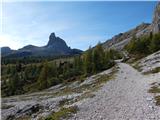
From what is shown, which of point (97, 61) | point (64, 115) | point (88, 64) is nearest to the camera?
point (64, 115)

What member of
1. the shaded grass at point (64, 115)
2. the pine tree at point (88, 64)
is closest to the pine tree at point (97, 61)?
the pine tree at point (88, 64)

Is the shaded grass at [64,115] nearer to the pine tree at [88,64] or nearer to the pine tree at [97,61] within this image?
the pine tree at [97,61]

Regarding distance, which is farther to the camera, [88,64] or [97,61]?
[88,64]

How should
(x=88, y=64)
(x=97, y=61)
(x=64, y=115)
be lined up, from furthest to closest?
(x=88, y=64), (x=97, y=61), (x=64, y=115)

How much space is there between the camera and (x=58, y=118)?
25906 mm

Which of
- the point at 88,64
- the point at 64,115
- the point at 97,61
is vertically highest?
the point at 97,61

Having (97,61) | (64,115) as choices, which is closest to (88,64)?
(97,61)

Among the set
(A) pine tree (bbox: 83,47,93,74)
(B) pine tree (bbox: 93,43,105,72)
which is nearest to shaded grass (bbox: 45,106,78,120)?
(B) pine tree (bbox: 93,43,105,72)

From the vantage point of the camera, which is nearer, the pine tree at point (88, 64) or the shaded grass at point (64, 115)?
the shaded grass at point (64, 115)

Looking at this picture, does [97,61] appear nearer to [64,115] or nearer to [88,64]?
[88,64]

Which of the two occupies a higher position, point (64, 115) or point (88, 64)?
point (88, 64)

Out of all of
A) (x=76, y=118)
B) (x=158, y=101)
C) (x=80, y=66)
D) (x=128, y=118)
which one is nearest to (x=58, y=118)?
(x=76, y=118)

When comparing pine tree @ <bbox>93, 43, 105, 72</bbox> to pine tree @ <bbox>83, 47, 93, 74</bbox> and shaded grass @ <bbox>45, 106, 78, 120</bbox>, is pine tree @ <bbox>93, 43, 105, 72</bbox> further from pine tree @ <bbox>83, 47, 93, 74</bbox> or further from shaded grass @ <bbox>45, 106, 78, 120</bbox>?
shaded grass @ <bbox>45, 106, 78, 120</bbox>

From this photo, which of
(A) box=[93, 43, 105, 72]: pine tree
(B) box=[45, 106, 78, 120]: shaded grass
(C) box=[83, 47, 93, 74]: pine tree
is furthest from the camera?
(C) box=[83, 47, 93, 74]: pine tree
